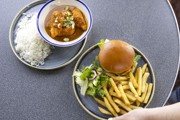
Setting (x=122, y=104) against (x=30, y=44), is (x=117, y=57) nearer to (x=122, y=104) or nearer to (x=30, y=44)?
(x=122, y=104)

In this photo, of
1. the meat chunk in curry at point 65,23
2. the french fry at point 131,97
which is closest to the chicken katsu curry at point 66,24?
the meat chunk in curry at point 65,23

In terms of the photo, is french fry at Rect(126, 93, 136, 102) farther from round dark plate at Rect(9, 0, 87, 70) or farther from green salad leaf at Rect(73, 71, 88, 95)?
round dark plate at Rect(9, 0, 87, 70)

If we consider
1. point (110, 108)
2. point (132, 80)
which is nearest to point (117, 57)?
point (132, 80)

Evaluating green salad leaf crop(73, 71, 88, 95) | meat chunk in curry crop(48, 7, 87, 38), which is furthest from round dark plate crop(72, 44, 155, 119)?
meat chunk in curry crop(48, 7, 87, 38)

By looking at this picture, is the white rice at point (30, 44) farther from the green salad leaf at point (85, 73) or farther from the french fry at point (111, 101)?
the french fry at point (111, 101)

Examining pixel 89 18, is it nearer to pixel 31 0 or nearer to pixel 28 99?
pixel 31 0

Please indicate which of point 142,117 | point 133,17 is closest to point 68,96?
point 142,117
